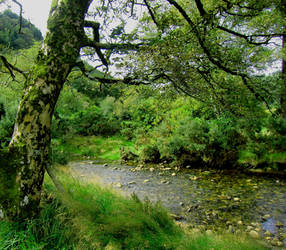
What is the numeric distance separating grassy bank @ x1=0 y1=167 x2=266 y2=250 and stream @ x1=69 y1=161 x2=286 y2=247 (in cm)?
135

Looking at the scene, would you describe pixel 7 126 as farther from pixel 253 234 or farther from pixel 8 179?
pixel 253 234

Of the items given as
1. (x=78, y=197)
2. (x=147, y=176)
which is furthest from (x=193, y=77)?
(x=147, y=176)

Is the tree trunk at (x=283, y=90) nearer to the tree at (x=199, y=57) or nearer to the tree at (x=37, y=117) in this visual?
the tree at (x=199, y=57)

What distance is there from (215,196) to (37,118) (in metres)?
5.65

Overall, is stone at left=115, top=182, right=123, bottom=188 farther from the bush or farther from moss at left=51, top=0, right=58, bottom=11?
moss at left=51, top=0, right=58, bottom=11

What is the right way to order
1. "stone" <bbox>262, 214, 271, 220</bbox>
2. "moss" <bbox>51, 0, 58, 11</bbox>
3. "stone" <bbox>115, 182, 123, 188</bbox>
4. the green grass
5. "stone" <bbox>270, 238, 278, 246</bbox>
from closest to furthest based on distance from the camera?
"moss" <bbox>51, 0, 58, 11</bbox>
"stone" <bbox>270, 238, 278, 246</bbox>
"stone" <bbox>262, 214, 271, 220</bbox>
"stone" <bbox>115, 182, 123, 188</bbox>
the green grass

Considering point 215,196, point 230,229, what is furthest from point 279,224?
point 215,196

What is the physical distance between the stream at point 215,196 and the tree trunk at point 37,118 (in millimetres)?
3389

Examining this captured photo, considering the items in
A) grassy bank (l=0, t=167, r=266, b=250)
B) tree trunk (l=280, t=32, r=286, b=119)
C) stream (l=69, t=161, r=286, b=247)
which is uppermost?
tree trunk (l=280, t=32, r=286, b=119)

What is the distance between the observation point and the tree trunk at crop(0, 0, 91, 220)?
2395 mm

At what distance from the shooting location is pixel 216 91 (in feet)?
14.7

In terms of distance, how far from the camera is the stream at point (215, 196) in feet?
14.8

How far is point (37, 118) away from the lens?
96.3 inches

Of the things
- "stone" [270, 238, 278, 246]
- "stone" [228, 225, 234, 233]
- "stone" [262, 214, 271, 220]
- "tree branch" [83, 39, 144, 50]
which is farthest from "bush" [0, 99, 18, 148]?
"stone" [262, 214, 271, 220]
